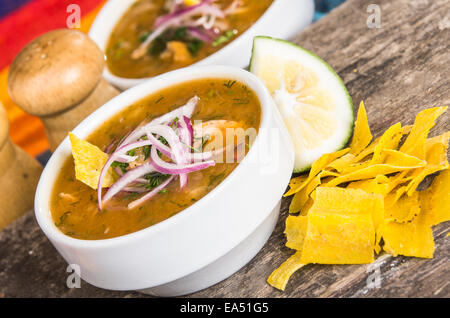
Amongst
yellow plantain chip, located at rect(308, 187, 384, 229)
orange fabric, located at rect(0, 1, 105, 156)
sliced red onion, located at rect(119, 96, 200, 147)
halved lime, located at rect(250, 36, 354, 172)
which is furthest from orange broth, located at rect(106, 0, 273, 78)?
orange fabric, located at rect(0, 1, 105, 156)

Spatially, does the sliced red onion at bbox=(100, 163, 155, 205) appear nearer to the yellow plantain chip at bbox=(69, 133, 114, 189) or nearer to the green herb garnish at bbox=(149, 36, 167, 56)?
the yellow plantain chip at bbox=(69, 133, 114, 189)

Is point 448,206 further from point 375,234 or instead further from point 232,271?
point 232,271

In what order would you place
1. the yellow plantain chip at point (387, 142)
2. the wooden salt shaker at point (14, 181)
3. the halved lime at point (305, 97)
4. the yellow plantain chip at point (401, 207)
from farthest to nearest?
the wooden salt shaker at point (14, 181) < the halved lime at point (305, 97) < the yellow plantain chip at point (387, 142) < the yellow plantain chip at point (401, 207)

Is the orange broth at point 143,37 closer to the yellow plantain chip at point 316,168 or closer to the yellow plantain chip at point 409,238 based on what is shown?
the yellow plantain chip at point 316,168

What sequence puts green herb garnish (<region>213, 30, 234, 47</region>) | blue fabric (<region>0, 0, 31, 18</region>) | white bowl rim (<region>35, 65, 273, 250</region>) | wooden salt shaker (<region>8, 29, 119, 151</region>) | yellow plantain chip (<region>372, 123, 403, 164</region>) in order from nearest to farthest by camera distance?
white bowl rim (<region>35, 65, 273, 250</region>), yellow plantain chip (<region>372, 123, 403, 164</region>), wooden salt shaker (<region>8, 29, 119, 151</region>), green herb garnish (<region>213, 30, 234, 47</region>), blue fabric (<region>0, 0, 31, 18</region>)

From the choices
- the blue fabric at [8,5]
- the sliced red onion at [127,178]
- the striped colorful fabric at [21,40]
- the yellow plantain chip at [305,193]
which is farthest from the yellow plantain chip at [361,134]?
the blue fabric at [8,5]

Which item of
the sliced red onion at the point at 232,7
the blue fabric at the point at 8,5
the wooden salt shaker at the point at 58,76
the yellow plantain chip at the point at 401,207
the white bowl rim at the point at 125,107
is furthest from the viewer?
the blue fabric at the point at 8,5

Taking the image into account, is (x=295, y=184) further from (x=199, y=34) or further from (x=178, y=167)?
(x=199, y=34)
